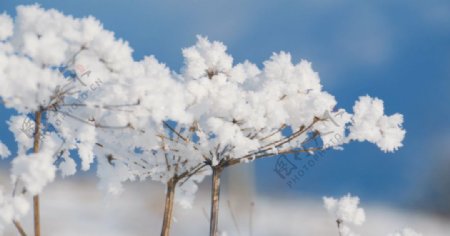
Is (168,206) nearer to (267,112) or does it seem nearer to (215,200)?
(215,200)

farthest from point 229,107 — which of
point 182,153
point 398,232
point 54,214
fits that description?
point 54,214

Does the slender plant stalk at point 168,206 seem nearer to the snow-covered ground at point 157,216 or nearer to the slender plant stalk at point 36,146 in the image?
the snow-covered ground at point 157,216

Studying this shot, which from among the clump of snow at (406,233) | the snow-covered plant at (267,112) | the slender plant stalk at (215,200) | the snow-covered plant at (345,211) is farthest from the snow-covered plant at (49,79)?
the clump of snow at (406,233)

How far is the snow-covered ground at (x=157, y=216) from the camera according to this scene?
9.34 meters

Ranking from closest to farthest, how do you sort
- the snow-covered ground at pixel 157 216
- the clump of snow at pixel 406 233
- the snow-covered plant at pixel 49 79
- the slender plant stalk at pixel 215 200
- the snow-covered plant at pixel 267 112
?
1. the snow-covered plant at pixel 49 79
2. the snow-covered plant at pixel 267 112
3. the slender plant stalk at pixel 215 200
4. the clump of snow at pixel 406 233
5. the snow-covered ground at pixel 157 216

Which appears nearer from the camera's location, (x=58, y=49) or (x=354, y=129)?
(x=58, y=49)

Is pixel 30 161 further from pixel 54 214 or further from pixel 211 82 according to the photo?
pixel 54 214

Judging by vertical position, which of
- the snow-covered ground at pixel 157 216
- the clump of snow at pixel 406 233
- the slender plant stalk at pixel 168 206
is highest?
the snow-covered ground at pixel 157 216

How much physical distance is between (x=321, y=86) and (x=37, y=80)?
206cm

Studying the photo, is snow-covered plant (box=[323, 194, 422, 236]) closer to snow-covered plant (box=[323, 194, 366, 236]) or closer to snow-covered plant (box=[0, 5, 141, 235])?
snow-covered plant (box=[323, 194, 366, 236])

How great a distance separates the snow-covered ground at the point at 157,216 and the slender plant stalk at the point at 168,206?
436 mm

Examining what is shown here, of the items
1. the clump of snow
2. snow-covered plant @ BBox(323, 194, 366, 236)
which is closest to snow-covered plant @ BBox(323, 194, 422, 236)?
snow-covered plant @ BBox(323, 194, 366, 236)

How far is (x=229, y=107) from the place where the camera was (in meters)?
3.57

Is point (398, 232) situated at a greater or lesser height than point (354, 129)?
lesser
